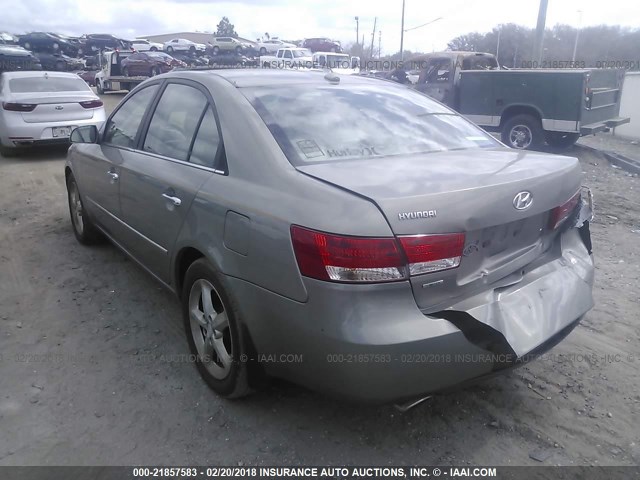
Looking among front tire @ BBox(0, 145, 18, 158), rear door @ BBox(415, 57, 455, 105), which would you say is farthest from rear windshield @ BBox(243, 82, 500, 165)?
rear door @ BBox(415, 57, 455, 105)

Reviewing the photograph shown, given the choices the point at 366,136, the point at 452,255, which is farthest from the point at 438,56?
the point at 452,255

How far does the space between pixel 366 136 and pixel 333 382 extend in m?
1.35

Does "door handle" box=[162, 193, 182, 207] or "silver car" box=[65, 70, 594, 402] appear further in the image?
"door handle" box=[162, 193, 182, 207]

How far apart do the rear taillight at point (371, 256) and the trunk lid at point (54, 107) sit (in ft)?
28.7

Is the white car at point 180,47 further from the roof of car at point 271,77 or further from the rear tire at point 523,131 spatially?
the roof of car at point 271,77

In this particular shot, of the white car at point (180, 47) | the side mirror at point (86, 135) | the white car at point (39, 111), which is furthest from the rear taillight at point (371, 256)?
the white car at point (180, 47)

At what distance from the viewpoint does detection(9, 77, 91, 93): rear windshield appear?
31.6 feet

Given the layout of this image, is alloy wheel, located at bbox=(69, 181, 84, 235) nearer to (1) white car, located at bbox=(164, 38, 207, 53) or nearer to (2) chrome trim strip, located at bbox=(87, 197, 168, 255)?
(2) chrome trim strip, located at bbox=(87, 197, 168, 255)

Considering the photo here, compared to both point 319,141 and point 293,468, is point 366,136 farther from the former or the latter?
point 293,468

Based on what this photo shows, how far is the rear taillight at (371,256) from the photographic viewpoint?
2.08m

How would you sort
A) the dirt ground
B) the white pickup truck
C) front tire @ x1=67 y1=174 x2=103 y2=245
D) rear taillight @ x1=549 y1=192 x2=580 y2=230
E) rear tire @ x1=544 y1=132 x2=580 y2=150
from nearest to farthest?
1. the dirt ground
2. rear taillight @ x1=549 y1=192 x2=580 y2=230
3. front tire @ x1=67 y1=174 x2=103 y2=245
4. rear tire @ x1=544 y1=132 x2=580 y2=150
5. the white pickup truck

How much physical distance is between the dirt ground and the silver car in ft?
0.97

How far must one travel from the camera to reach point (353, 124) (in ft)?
9.73

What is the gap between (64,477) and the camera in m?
2.41
